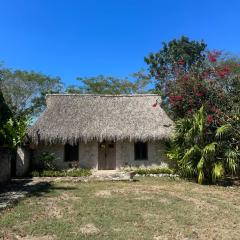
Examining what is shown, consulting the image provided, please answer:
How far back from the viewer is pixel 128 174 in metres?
16.7

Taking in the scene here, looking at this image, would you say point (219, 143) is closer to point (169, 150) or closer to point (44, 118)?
point (169, 150)

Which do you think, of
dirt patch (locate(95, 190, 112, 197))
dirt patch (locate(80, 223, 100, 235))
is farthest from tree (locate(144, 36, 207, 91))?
dirt patch (locate(80, 223, 100, 235))

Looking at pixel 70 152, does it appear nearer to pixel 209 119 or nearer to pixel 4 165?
pixel 4 165

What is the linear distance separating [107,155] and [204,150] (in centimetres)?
642

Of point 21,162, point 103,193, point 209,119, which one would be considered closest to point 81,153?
point 21,162

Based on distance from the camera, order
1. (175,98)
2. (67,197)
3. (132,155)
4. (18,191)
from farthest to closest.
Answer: (132,155) < (175,98) < (18,191) < (67,197)

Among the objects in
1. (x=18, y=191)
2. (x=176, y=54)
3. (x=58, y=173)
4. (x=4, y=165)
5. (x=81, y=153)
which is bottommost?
(x=18, y=191)

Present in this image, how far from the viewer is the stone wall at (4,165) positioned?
14039 millimetres

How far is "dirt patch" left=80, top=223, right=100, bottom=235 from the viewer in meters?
7.36

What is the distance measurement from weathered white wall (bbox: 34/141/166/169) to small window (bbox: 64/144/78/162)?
0.28 m

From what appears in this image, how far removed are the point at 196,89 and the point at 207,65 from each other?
5.74ft

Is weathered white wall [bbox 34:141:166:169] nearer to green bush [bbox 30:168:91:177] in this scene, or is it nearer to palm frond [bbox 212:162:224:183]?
green bush [bbox 30:168:91:177]

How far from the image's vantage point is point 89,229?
300 inches

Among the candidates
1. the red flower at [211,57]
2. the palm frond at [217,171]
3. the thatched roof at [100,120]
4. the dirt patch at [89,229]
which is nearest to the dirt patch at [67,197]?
the dirt patch at [89,229]
